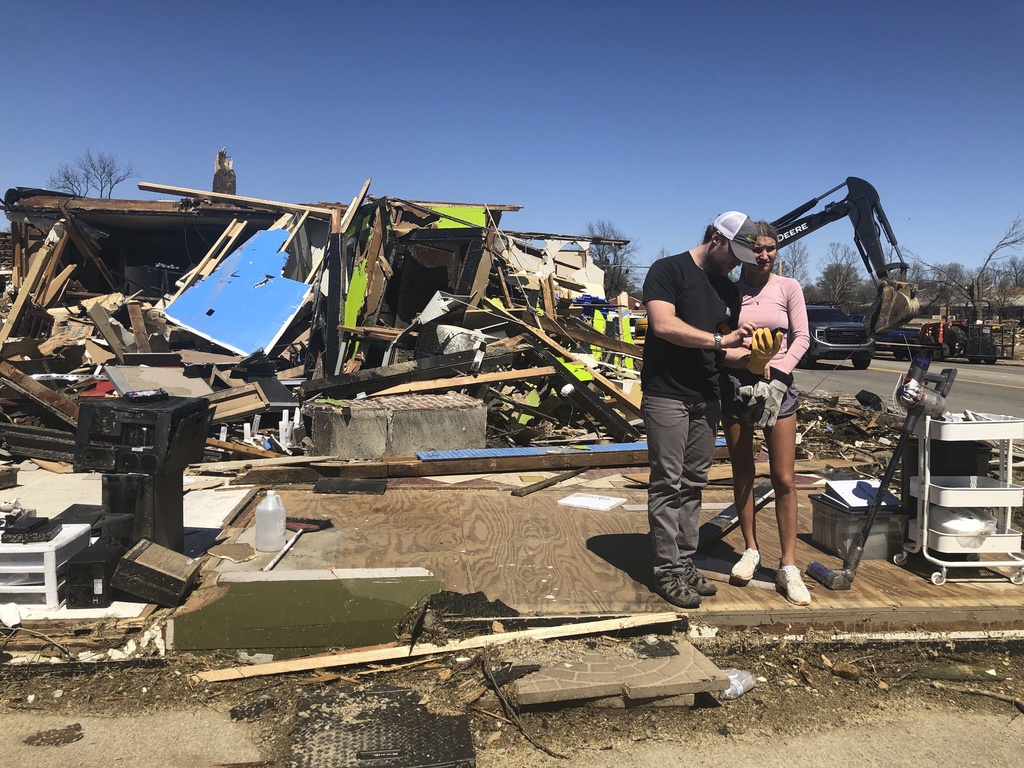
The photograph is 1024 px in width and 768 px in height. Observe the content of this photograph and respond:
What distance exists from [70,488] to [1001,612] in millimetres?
6928

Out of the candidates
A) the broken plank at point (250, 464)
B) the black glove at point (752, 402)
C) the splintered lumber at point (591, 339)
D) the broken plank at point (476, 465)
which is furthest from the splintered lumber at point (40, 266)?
the black glove at point (752, 402)

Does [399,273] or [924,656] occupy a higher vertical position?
[399,273]

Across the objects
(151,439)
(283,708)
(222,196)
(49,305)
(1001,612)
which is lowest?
(283,708)

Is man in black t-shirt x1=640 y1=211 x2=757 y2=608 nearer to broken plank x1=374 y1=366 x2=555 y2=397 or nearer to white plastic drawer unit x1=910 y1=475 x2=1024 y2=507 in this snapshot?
white plastic drawer unit x1=910 y1=475 x2=1024 y2=507

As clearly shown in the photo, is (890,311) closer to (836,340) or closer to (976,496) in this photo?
(976,496)

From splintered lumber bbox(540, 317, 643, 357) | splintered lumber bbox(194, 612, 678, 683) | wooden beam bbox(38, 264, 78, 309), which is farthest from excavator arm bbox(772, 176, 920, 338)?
wooden beam bbox(38, 264, 78, 309)

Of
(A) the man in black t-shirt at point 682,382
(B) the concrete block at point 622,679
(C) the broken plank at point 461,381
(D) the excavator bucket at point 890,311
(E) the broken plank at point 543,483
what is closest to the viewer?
(B) the concrete block at point 622,679

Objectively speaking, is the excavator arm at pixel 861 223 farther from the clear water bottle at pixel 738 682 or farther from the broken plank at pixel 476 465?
the clear water bottle at pixel 738 682

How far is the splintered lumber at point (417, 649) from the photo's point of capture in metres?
3.19

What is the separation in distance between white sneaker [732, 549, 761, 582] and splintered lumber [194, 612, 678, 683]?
0.61 metres

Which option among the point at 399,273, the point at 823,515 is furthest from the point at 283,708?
the point at 399,273

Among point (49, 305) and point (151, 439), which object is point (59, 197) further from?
point (151, 439)

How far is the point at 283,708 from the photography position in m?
2.96

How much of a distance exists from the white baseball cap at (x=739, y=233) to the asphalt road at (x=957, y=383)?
7.69 meters
